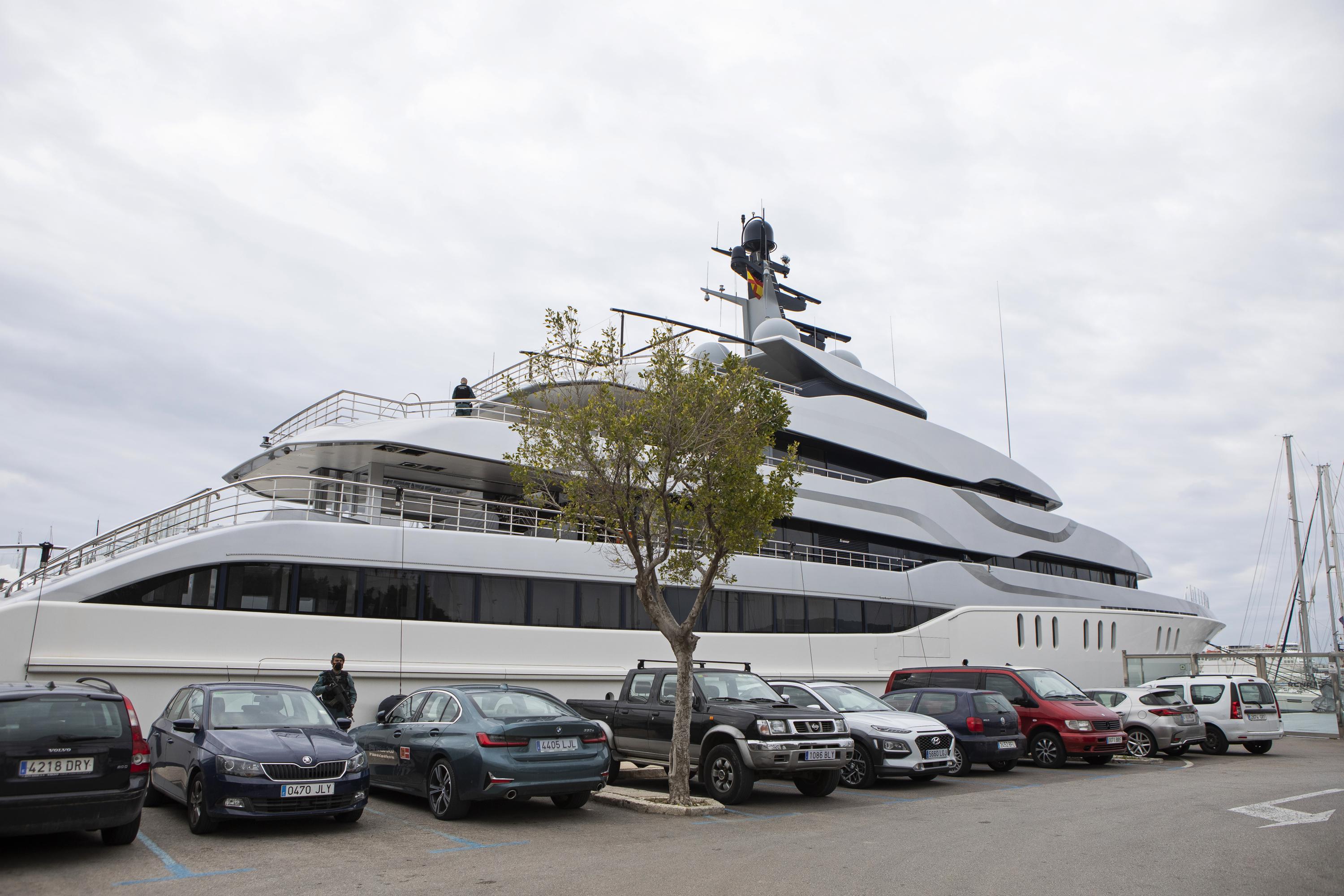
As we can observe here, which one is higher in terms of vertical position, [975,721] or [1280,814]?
[975,721]

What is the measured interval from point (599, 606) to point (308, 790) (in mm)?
10162

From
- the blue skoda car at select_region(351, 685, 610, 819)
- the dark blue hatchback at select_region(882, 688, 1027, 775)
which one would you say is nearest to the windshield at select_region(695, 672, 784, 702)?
the blue skoda car at select_region(351, 685, 610, 819)

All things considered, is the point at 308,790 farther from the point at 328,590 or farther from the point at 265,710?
the point at 328,590

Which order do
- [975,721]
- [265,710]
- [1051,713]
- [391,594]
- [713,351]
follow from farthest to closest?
[713,351] < [1051,713] < [391,594] < [975,721] < [265,710]

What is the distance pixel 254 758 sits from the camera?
879 centimetres

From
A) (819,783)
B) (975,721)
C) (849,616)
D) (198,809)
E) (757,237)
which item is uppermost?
(757,237)

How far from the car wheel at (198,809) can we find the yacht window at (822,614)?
50.5 ft

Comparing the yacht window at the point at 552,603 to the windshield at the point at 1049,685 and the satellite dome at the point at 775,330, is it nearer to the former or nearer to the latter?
the windshield at the point at 1049,685

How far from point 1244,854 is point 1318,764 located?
33.4 feet

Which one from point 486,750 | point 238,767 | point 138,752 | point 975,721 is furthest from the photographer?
point 975,721

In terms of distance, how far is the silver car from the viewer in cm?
1808

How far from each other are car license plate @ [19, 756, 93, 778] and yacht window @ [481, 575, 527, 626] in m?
9.68

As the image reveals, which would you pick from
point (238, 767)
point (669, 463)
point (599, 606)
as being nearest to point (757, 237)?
point (599, 606)

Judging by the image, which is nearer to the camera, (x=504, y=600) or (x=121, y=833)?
(x=121, y=833)
